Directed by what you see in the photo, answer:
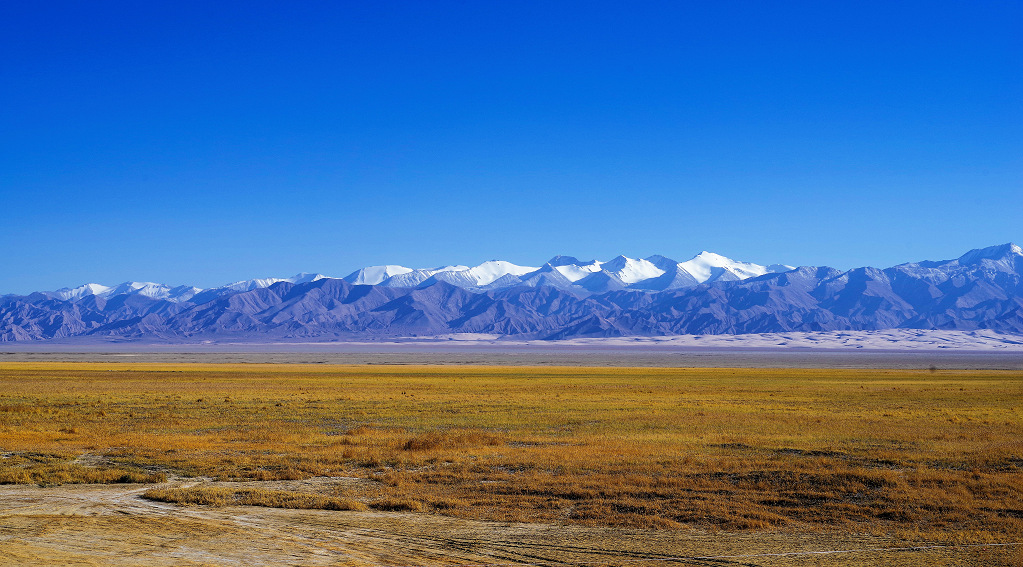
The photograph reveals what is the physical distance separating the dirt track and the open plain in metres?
0.06

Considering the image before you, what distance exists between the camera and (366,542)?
1362 cm

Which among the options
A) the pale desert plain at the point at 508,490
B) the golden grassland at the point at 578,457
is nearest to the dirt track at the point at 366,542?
the pale desert plain at the point at 508,490

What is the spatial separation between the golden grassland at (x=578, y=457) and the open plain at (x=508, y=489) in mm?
102

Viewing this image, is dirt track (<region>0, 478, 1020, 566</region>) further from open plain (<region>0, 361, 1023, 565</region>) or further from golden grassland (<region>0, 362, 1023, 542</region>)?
golden grassland (<region>0, 362, 1023, 542</region>)

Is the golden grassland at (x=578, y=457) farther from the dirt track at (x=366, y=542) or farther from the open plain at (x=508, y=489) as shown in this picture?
the dirt track at (x=366, y=542)

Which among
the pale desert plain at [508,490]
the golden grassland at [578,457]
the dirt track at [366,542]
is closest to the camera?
the dirt track at [366,542]

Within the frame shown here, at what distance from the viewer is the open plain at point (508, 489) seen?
13258 mm

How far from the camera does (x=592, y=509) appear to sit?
54.2ft

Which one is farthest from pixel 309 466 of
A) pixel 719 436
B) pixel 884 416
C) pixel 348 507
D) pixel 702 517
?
pixel 884 416

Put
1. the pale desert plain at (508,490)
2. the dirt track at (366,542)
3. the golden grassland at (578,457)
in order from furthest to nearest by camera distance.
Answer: the golden grassland at (578,457) → the pale desert plain at (508,490) → the dirt track at (366,542)

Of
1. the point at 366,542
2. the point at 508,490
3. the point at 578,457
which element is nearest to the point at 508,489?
the point at 508,490

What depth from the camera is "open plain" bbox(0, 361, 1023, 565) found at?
1326cm

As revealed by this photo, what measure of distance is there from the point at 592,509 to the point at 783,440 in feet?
46.7

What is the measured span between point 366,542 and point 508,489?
571cm
